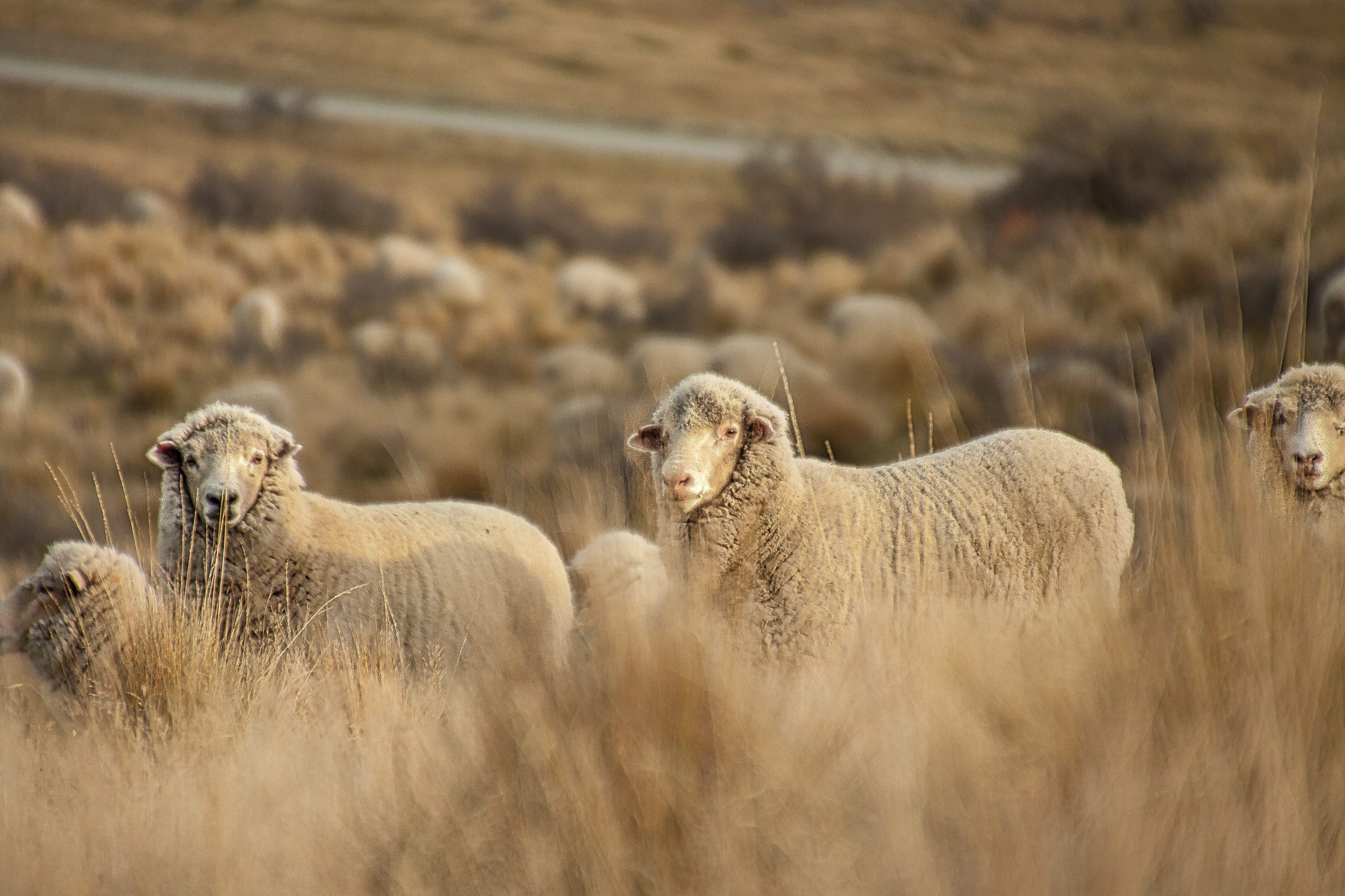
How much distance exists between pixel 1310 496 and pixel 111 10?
3967cm

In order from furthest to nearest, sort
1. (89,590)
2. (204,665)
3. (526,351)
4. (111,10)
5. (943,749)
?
(111,10), (526,351), (89,590), (204,665), (943,749)

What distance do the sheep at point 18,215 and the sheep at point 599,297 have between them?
8423 millimetres

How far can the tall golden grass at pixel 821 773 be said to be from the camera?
84.1 inches

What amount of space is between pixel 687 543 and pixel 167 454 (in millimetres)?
2041

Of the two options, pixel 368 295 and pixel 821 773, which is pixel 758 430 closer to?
pixel 821 773

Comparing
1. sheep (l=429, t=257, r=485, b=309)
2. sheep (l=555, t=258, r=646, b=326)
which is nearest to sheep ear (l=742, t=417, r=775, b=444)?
sheep (l=555, t=258, r=646, b=326)

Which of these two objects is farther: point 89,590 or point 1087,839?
point 89,590

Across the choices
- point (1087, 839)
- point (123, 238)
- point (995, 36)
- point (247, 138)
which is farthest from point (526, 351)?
point (995, 36)

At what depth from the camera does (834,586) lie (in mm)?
3762

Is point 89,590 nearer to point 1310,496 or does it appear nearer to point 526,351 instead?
point 1310,496

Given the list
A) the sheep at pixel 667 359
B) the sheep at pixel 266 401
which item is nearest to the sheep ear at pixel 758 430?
the sheep at pixel 266 401

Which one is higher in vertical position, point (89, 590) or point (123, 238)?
point (123, 238)

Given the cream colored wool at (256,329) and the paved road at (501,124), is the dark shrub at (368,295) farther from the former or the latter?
the paved road at (501,124)

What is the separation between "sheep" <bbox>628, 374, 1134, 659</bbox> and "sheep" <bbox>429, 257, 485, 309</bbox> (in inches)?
614
